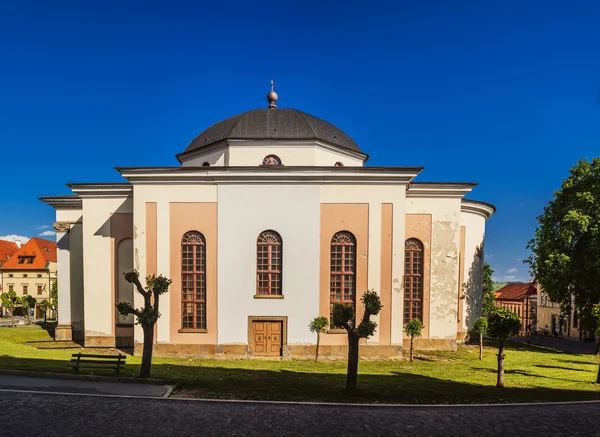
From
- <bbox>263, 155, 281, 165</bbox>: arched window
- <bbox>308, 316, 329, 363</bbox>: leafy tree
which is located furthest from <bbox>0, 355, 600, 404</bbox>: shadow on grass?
<bbox>263, 155, 281, 165</bbox>: arched window

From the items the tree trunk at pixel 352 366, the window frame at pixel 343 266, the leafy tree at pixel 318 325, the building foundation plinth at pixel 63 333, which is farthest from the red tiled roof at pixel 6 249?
the tree trunk at pixel 352 366

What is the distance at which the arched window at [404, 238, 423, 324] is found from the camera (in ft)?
75.7

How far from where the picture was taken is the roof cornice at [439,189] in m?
23.2

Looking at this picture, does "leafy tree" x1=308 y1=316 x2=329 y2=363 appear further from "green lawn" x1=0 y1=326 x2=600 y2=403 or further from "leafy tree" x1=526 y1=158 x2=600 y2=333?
"leafy tree" x1=526 y1=158 x2=600 y2=333

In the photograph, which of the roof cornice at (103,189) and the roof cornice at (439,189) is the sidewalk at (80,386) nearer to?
the roof cornice at (103,189)

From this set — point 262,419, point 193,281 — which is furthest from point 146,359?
point 193,281

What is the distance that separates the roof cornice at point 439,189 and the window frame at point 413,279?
318 centimetres

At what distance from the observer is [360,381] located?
14.8 m

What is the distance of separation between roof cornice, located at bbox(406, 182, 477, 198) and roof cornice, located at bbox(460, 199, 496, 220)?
3.64 meters

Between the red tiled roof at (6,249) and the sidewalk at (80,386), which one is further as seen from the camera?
the red tiled roof at (6,249)

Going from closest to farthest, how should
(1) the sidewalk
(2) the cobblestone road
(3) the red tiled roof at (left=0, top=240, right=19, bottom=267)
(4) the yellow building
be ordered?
(2) the cobblestone road → (1) the sidewalk → (4) the yellow building → (3) the red tiled roof at (left=0, top=240, right=19, bottom=267)

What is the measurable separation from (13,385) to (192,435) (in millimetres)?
7932

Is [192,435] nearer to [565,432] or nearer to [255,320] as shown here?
[565,432]

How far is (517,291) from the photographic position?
242ft
